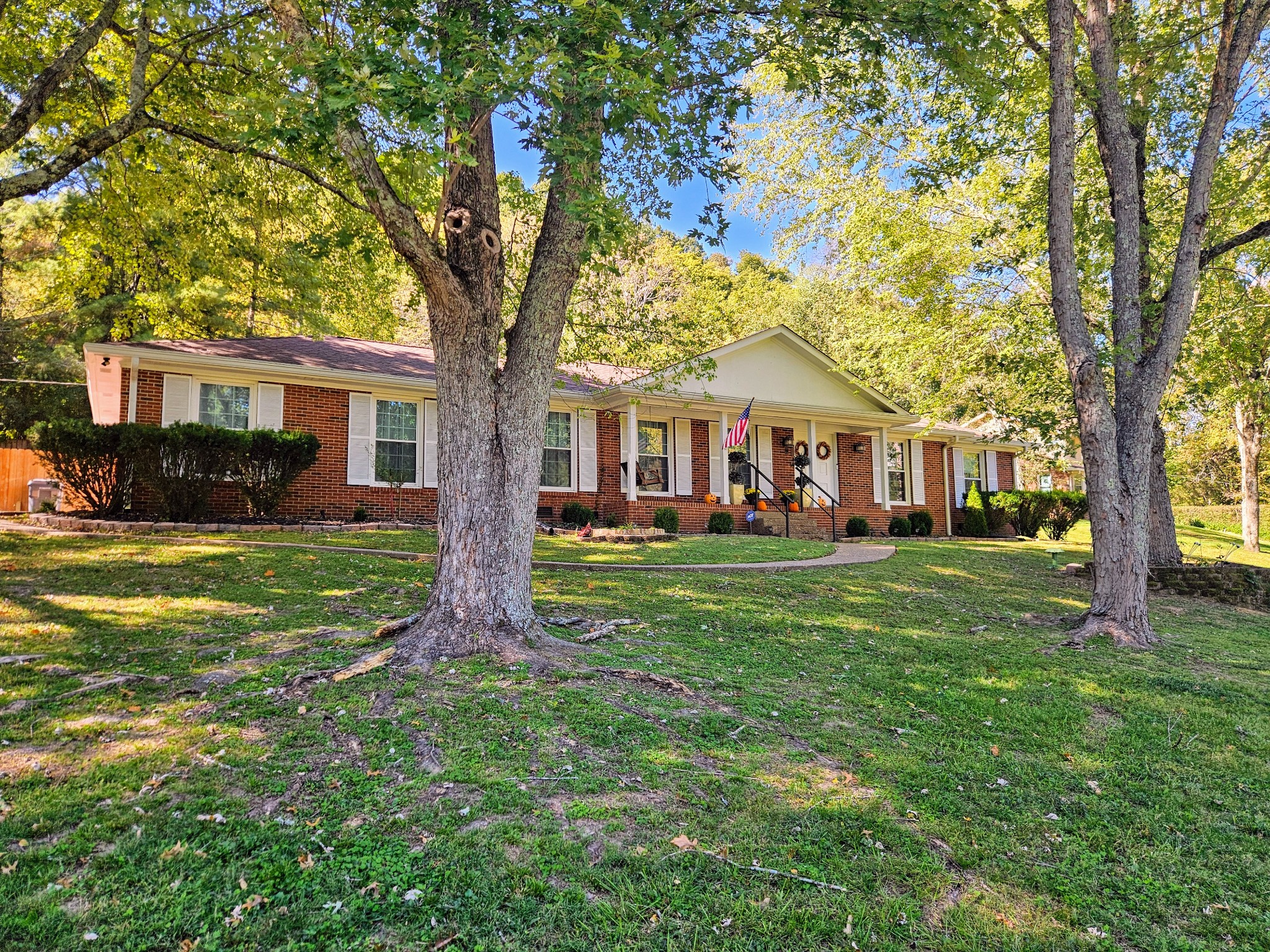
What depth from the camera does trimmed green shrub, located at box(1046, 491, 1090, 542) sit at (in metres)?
19.6

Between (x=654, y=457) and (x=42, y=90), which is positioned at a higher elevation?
(x=42, y=90)

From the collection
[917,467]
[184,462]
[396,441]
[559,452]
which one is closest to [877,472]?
[917,467]

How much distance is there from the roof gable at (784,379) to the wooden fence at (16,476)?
15762 mm

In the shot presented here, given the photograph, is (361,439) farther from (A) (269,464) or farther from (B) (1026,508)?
(B) (1026,508)

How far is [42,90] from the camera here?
6.11 m

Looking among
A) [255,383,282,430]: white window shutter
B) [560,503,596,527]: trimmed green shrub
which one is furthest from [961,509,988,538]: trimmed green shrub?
[255,383,282,430]: white window shutter

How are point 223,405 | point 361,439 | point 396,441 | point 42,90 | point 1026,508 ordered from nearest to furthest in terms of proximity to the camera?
1. point 42,90
2. point 223,405
3. point 361,439
4. point 396,441
5. point 1026,508

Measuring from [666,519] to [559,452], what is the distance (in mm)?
2716

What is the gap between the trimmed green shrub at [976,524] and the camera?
753 inches

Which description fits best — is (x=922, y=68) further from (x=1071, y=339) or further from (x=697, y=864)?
(x=697, y=864)

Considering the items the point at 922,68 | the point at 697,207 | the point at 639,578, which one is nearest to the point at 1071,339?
the point at 922,68

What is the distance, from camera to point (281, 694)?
3.87 meters

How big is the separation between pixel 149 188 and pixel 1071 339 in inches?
431

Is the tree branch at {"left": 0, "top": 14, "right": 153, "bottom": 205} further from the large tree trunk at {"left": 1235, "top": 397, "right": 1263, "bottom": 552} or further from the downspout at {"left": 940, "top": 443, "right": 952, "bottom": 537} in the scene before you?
the large tree trunk at {"left": 1235, "top": 397, "right": 1263, "bottom": 552}
